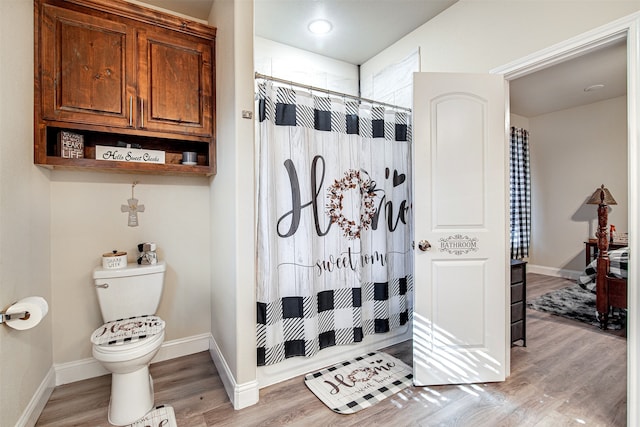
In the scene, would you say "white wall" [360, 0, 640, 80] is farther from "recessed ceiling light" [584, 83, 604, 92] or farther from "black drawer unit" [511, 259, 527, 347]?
"recessed ceiling light" [584, 83, 604, 92]

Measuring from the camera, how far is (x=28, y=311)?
1.35m

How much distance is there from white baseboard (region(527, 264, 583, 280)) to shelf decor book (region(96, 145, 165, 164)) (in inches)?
234

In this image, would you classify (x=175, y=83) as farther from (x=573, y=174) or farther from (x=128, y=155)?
(x=573, y=174)

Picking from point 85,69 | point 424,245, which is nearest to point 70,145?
point 85,69

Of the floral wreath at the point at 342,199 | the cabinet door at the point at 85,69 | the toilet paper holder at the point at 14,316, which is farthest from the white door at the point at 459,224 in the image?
the toilet paper holder at the point at 14,316

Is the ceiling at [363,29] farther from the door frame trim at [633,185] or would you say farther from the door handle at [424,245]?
the door handle at [424,245]

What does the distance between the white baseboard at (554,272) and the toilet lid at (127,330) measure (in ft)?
19.1

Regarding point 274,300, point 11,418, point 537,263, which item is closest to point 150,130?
point 274,300

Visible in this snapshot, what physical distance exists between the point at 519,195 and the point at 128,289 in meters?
5.50

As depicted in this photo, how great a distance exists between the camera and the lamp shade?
4.04 meters

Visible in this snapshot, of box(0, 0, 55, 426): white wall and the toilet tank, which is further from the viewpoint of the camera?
the toilet tank

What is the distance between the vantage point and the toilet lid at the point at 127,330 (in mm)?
1652

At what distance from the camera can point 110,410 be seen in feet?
5.66

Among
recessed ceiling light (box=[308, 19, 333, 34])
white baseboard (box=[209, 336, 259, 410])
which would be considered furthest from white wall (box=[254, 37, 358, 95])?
white baseboard (box=[209, 336, 259, 410])
